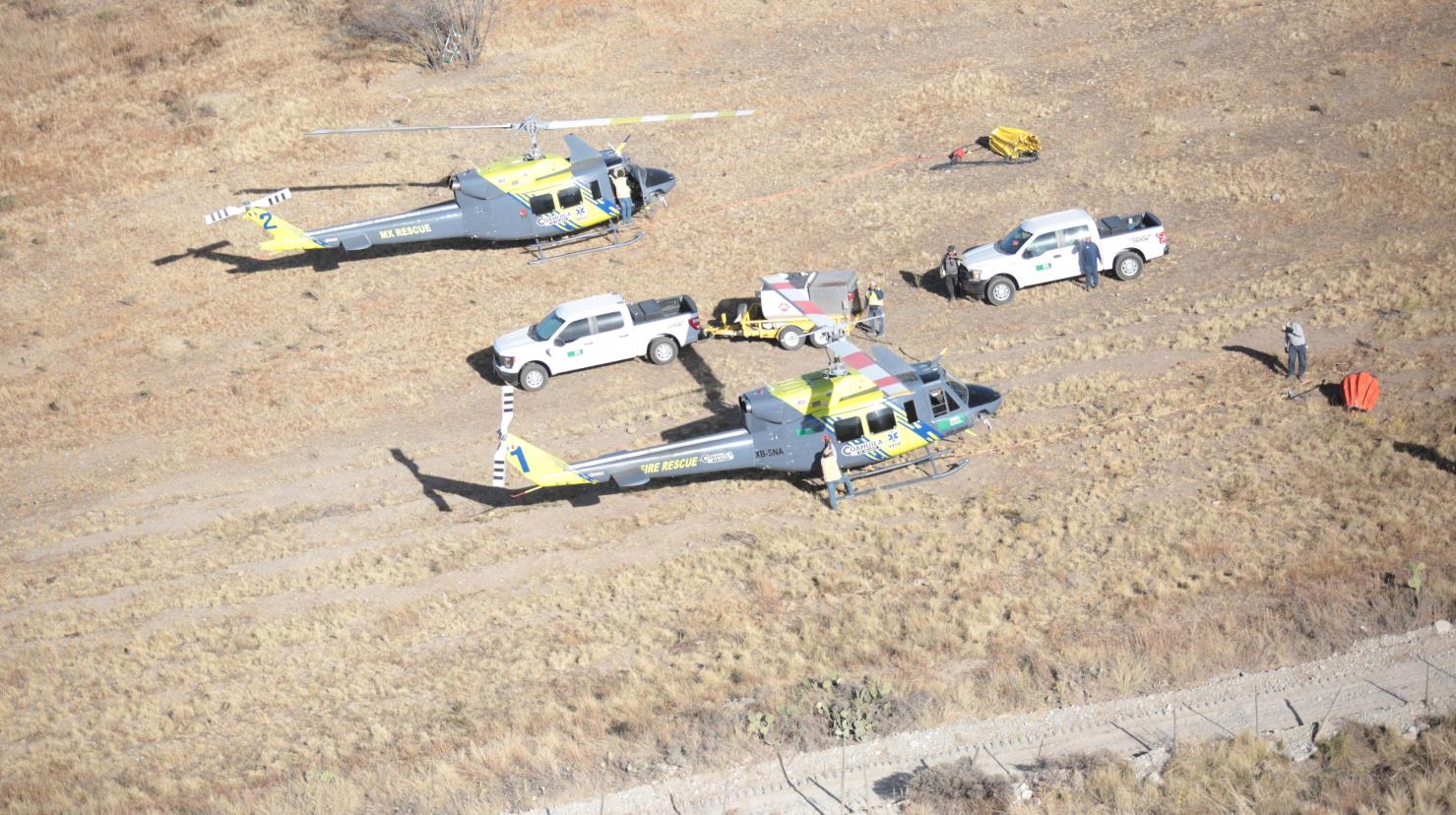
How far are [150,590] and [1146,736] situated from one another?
55.7 ft

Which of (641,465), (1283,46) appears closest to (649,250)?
(641,465)

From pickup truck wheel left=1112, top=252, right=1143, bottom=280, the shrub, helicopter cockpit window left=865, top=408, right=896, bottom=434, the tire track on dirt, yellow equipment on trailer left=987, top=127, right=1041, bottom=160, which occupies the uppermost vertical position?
the shrub

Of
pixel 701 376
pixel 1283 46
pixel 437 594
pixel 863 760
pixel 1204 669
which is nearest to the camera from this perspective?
pixel 863 760

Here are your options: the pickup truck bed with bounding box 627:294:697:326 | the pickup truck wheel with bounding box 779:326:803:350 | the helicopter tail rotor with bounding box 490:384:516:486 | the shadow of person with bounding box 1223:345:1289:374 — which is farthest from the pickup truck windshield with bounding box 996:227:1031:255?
→ the helicopter tail rotor with bounding box 490:384:516:486

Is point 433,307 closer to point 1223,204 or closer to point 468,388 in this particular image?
point 468,388

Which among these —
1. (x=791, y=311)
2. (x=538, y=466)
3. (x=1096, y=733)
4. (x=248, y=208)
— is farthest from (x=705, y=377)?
(x=248, y=208)

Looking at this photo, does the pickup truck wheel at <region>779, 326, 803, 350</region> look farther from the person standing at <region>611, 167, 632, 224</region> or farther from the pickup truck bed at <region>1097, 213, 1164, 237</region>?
the pickup truck bed at <region>1097, 213, 1164, 237</region>

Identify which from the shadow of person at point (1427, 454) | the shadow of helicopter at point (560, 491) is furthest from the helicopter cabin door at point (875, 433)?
the shadow of person at point (1427, 454)

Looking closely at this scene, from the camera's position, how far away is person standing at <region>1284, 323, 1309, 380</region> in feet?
73.9

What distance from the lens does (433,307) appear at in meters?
29.5

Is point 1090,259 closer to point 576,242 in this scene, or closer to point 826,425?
point 826,425

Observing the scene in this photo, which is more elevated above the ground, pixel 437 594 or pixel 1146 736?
pixel 437 594

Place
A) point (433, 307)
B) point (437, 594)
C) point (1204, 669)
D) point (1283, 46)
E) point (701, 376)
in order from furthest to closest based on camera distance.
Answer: point (1283, 46)
point (433, 307)
point (701, 376)
point (437, 594)
point (1204, 669)

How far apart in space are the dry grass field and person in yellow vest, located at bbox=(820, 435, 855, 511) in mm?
535
